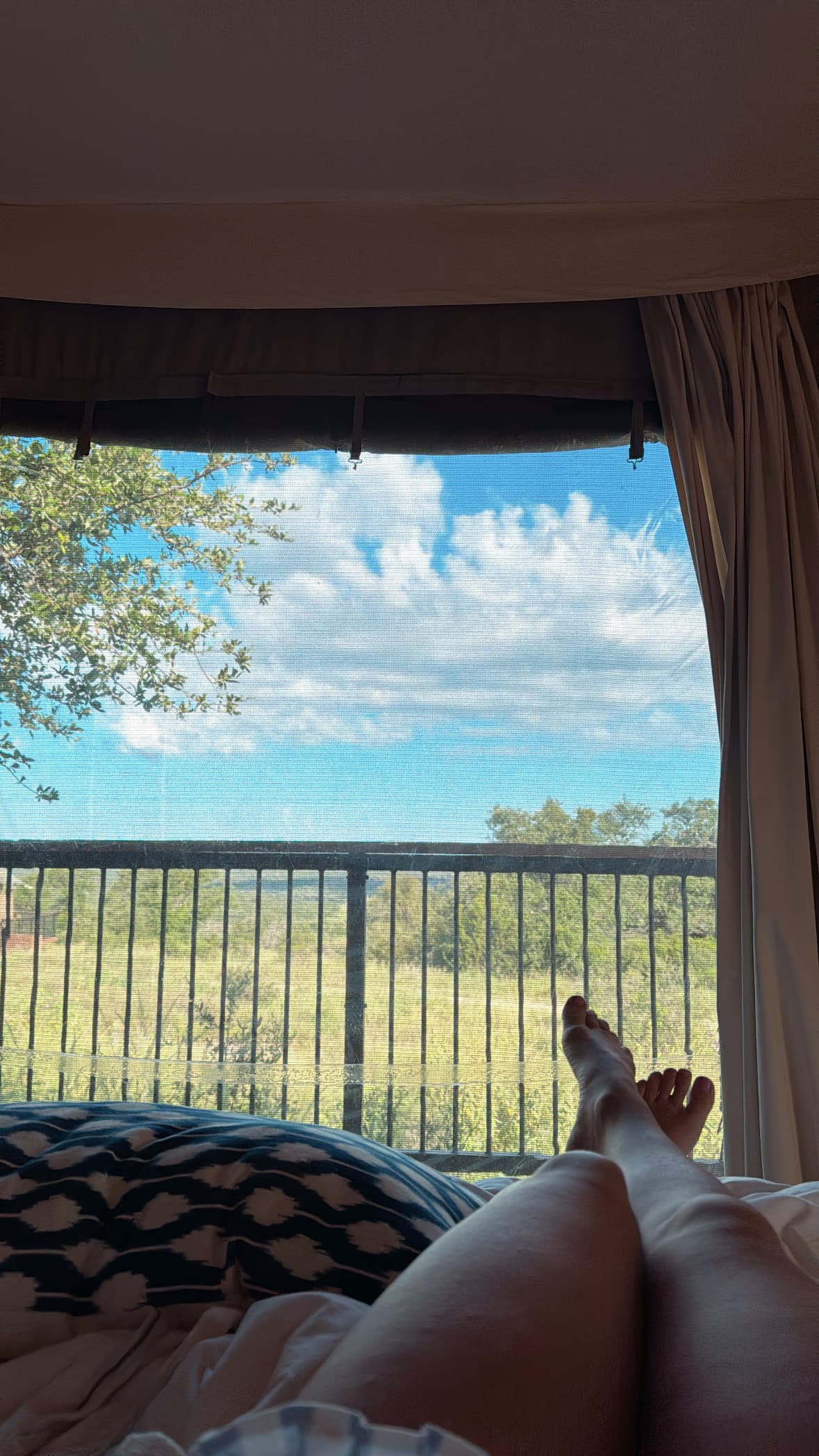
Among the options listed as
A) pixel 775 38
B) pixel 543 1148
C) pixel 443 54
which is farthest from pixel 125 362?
pixel 543 1148

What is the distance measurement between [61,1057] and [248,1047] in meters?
0.49

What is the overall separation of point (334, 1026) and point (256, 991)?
0.22m

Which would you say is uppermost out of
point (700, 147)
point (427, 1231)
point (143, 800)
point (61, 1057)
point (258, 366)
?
point (700, 147)

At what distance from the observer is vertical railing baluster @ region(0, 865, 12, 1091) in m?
2.52

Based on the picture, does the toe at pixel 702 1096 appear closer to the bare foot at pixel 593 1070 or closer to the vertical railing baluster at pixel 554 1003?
the bare foot at pixel 593 1070

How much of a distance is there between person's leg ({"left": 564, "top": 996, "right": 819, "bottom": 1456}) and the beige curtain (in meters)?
1.28

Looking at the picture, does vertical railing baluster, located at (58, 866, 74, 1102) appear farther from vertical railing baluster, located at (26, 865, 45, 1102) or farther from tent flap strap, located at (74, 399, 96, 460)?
tent flap strap, located at (74, 399, 96, 460)

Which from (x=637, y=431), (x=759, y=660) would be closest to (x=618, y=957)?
(x=759, y=660)

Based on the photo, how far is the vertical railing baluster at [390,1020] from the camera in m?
2.42

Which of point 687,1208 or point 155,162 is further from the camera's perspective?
point 155,162

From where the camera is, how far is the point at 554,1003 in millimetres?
2439

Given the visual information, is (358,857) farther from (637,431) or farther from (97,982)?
(637,431)

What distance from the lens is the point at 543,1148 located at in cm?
237

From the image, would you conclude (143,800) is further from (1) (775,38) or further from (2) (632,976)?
(1) (775,38)
